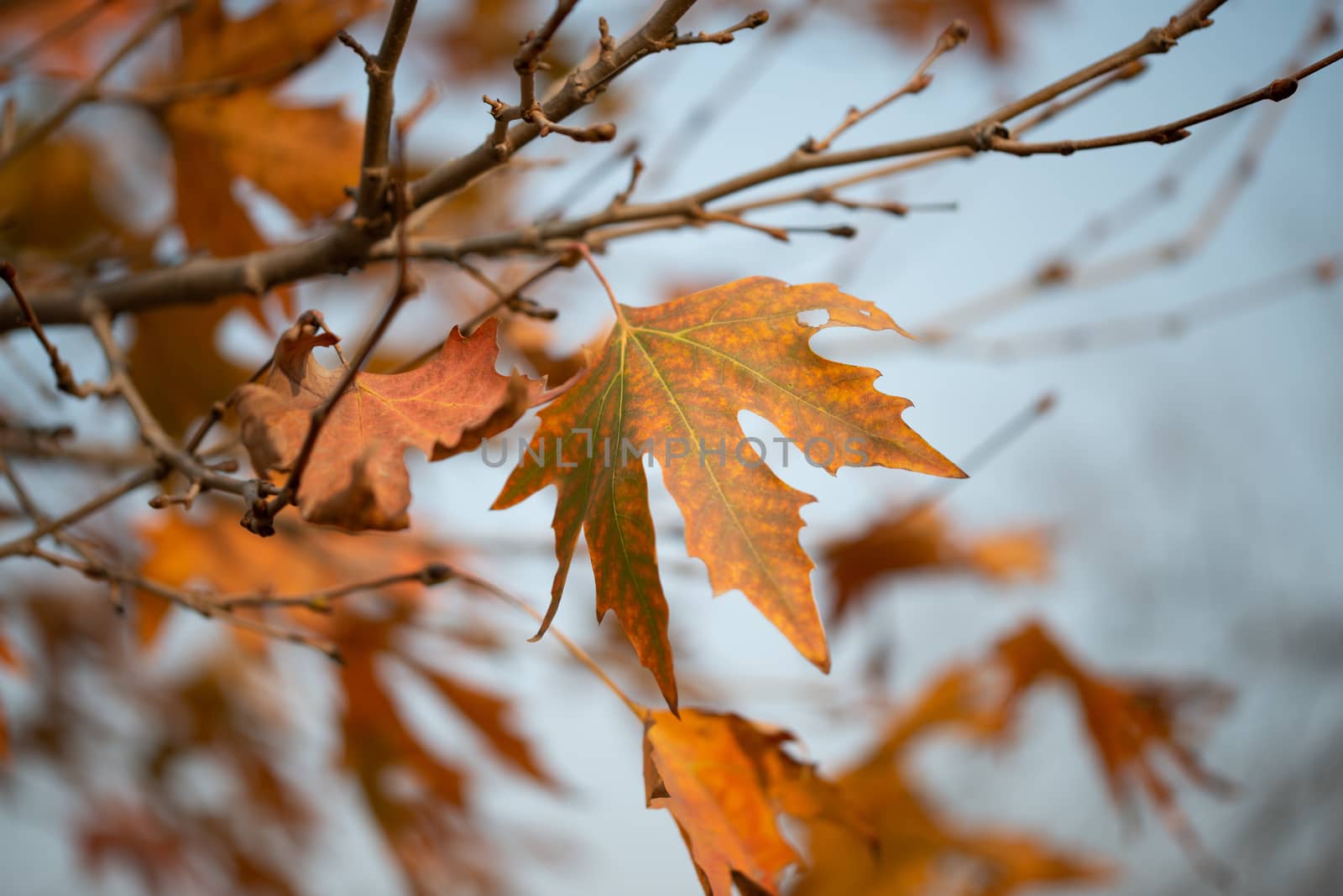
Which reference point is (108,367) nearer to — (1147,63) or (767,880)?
(767,880)

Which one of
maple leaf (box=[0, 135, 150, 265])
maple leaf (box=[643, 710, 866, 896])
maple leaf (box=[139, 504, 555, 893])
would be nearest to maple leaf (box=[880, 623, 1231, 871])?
maple leaf (box=[643, 710, 866, 896])

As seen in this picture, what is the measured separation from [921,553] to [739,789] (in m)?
1.09

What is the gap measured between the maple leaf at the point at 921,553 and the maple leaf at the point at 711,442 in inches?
24.1

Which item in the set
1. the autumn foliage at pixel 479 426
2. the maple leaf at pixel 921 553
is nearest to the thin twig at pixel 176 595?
the autumn foliage at pixel 479 426

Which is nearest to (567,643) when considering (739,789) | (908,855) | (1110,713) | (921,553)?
(739,789)

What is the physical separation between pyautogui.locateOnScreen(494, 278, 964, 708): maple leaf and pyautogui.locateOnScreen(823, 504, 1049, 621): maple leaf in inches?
24.1

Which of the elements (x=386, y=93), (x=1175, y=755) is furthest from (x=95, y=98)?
(x=1175, y=755)

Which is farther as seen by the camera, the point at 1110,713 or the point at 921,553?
the point at 921,553

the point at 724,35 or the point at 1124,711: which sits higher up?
the point at 724,35

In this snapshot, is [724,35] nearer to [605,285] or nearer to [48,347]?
[605,285]

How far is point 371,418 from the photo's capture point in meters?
0.51

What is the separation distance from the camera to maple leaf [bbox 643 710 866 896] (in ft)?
2.08

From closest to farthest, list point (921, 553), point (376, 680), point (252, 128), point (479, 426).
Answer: point (479, 426) → point (252, 128) → point (376, 680) → point (921, 553)

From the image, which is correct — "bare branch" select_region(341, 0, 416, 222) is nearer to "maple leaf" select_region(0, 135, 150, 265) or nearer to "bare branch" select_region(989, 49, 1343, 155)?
"bare branch" select_region(989, 49, 1343, 155)
